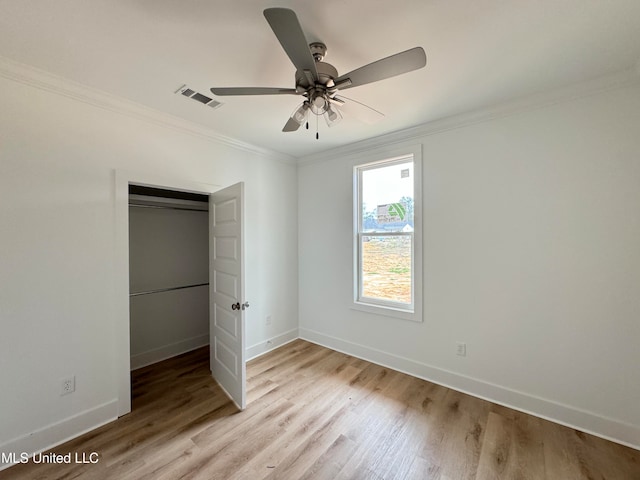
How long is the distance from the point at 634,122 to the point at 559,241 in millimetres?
947

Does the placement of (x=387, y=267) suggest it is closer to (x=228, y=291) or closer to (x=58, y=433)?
(x=228, y=291)

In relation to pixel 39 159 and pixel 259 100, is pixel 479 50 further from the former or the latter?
pixel 39 159

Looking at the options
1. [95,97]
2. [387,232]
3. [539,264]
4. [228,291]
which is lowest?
[228,291]

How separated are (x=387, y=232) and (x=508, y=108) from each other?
160cm

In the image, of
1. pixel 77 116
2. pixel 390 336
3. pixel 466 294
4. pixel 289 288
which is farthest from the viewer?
pixel 289 288

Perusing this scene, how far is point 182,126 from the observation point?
2629 millimetres

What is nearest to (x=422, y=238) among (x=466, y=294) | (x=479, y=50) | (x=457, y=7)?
(x=466, y=294)

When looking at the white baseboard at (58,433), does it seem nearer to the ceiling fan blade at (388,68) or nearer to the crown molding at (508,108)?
the ceiling fan blade at (388,68)

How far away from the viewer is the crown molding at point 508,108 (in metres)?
1.93

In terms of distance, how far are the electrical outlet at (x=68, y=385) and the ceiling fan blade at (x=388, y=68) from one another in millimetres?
2831

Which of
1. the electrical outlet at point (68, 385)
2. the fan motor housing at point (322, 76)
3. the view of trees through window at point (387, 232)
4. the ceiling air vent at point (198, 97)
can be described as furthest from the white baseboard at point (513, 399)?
the ceiling air vent at point (198, 97)

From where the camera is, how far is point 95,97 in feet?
6.84

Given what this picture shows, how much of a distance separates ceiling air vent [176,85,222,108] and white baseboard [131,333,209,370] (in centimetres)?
291

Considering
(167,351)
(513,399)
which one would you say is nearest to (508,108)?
(513,399)
